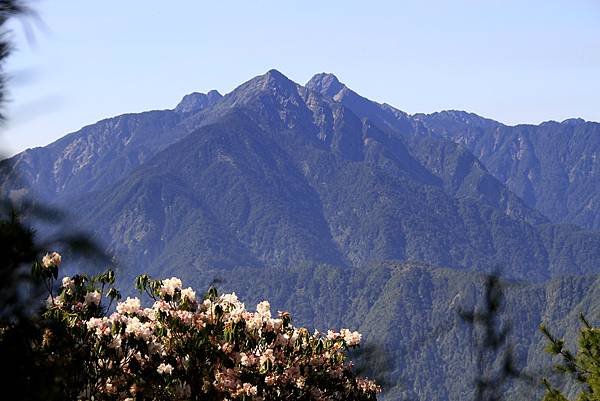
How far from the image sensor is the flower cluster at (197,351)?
9.38 metres

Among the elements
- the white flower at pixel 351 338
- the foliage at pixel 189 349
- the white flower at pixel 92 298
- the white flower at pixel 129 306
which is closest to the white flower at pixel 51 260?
the foliage at pixel 189 349

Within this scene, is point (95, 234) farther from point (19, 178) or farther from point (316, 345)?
point (316, 345)

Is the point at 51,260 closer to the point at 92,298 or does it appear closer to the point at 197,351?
the point at 92,298

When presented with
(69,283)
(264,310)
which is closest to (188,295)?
(264,310)

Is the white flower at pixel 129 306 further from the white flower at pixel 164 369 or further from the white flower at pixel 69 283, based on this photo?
the white flower at pixel 164 369

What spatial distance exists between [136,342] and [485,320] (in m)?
3.77

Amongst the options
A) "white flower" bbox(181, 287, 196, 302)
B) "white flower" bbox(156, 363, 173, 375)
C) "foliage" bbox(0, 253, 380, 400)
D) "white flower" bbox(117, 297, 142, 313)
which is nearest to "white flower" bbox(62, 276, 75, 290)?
"foliage" bbox(0, 253, 380, 400)

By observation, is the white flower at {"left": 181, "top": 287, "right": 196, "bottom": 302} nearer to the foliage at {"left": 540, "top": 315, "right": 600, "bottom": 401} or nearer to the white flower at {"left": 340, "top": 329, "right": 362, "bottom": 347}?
the white flower at {"left": 340, "top": 329, "right": 362, "bottom": 347}

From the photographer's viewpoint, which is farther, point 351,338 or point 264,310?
point 351,338

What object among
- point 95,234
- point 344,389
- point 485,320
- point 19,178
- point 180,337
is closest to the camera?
point 19,178

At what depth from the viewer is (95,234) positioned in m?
4.40

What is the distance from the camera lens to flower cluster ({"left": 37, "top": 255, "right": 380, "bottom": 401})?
30.8 feet

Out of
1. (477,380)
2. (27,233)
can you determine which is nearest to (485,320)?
(477,380)

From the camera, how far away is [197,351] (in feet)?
32.3
